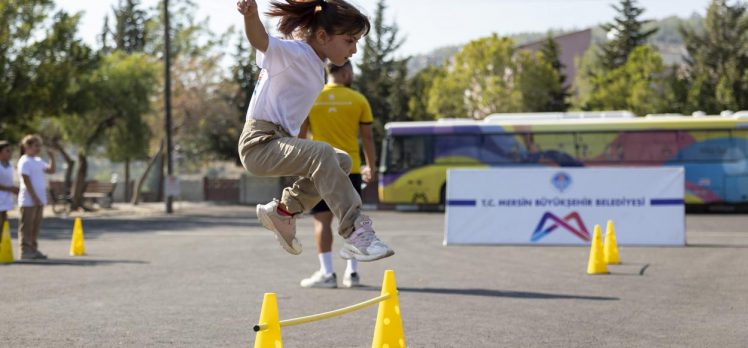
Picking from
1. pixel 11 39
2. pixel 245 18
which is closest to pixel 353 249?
pixel 245 18

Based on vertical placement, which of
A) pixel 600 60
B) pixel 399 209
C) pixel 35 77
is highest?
pixel 600 60

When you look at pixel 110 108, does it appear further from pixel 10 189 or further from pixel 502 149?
pixel 10 189

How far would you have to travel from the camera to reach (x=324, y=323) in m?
7.98

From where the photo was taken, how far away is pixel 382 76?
65688mm

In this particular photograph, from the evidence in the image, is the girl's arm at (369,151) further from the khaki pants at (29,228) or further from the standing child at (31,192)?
the khaki pants at (29,228)

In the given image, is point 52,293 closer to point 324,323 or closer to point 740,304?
point 324,323

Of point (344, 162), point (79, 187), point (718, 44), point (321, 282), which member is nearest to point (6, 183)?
point (321, 282)

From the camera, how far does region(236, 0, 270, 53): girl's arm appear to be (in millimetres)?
4863

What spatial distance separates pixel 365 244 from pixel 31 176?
10008 mm

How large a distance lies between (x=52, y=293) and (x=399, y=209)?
28.0 metres

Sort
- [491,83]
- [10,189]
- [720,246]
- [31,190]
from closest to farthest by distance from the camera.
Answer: [31,190] → [10,189] → [720,246] → [491,83]

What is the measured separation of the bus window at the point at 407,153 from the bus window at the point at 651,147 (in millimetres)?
6457

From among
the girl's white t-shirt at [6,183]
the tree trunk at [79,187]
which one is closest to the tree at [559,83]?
the tree trunk at [79,187]

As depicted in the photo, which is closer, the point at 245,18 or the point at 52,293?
the point at 245,18
